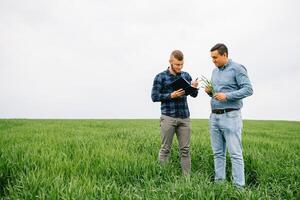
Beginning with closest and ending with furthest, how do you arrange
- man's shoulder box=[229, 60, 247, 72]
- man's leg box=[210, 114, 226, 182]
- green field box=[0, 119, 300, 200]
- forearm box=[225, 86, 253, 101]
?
green field box=[0, 119, 300, 200]
forearm box=[225, 86, 253, 101]
man's shoulder box=[229, 60, 247, 72]
man's leg box=[210, 114, 226, 182]

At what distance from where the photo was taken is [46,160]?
6.04 metres

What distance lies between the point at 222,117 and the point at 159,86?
134cm

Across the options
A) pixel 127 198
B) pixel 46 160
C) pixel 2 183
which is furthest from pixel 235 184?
pixel 2 183

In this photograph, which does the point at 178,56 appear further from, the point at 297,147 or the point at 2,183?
the point at 297,147

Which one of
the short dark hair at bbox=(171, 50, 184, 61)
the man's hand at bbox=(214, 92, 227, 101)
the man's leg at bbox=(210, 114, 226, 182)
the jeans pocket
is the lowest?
the man's leg at bbox=(210, 114, 226, 182)

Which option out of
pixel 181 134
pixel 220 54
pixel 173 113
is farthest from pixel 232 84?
pixel 181 134

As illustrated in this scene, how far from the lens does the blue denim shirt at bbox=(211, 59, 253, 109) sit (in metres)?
5.23

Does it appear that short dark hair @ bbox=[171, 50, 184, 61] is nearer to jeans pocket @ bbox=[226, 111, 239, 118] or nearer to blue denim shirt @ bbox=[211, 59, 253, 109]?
blue denim shirt @ bbox=[211, 59, 253, 109]

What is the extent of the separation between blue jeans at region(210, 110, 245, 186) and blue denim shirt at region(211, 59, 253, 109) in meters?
0.17

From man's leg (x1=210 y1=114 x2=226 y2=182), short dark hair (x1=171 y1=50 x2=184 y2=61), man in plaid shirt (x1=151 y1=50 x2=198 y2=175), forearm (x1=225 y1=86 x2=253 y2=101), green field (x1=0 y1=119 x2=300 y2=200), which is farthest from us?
man in plaid shirt (x1=151 y1=50 x2=198 y2=175)

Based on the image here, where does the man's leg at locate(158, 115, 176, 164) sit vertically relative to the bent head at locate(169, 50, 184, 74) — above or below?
below

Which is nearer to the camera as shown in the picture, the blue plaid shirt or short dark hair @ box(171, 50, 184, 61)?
short dark hair @ box(171, 50, 184, 61)

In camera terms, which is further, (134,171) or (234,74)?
(134,171)


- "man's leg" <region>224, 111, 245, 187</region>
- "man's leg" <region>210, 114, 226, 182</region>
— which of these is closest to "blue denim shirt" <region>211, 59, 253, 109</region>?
"man's leg" <region>224, 111, 245, 187</region>
